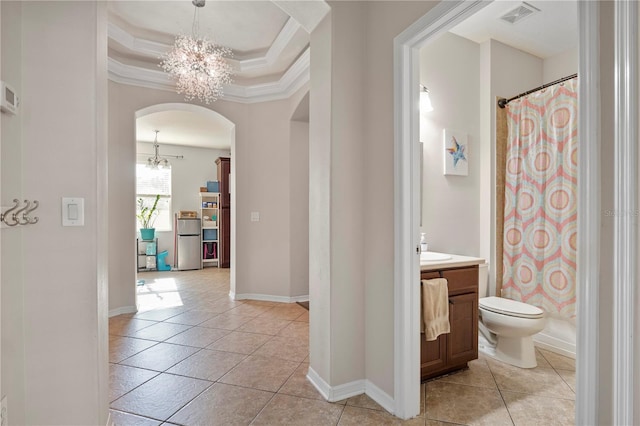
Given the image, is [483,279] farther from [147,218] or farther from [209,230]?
[147,218]

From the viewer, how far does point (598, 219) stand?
986 mm

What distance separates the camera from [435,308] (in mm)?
2051

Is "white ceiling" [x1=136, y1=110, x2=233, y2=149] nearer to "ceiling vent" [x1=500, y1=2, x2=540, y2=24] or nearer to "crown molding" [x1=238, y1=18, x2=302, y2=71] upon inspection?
"crown molding" [x1=238, y1=18, x2=302, y2=71]

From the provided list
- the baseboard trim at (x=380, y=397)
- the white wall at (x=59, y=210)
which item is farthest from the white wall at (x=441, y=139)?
the white wall at (x=59, y=210)

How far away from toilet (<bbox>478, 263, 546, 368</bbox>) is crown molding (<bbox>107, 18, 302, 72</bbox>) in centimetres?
305

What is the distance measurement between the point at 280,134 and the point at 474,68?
94.2 inches

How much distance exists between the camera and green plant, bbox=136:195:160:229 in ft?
22.9

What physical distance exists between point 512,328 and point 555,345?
753mm

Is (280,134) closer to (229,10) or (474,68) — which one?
(229,10)

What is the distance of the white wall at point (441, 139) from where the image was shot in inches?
114

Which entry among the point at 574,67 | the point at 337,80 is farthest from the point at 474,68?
the point at 337,80

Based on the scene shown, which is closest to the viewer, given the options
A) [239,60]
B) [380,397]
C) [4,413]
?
[4,413]

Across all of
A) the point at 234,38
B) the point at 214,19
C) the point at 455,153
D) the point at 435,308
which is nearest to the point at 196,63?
the point at 214,19

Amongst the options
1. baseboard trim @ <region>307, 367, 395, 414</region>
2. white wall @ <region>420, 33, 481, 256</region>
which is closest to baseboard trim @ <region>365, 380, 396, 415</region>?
baseboard trim @ <region>307, 367, 395, 414</region>
